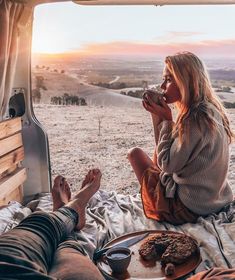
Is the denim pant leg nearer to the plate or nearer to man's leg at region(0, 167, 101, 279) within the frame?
man's leg at region(0, 167, 101, 279)

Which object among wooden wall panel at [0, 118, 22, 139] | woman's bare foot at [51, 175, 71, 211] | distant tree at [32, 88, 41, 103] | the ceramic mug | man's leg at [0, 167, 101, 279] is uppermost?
distant tree at [32, 88, 41, 103]

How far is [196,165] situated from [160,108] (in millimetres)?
350

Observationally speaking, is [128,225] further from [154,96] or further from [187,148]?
[154,96]

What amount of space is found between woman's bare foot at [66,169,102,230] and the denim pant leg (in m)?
0.35

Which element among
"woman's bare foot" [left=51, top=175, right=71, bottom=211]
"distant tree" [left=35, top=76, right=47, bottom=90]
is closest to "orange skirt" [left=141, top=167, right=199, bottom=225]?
"woman's bare foot" [left=51, top=175, right=71, bottom=211]

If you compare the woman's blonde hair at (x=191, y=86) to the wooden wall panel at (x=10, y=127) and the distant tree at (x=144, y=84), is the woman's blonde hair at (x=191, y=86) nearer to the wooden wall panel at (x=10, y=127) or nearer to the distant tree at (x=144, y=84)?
the distant tree at (x=144, y=84)

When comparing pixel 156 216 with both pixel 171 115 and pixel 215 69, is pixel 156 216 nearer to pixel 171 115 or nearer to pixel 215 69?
pixel 171 115

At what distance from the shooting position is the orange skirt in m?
1.80

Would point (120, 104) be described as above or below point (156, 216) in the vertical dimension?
above

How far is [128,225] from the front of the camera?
185cm

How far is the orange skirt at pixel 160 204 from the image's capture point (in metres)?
1.80

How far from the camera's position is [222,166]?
5.79 ft

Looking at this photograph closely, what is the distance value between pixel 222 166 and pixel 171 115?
0.36 m

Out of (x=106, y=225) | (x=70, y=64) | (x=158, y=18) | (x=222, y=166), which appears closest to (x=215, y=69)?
(x=158, y=18)
